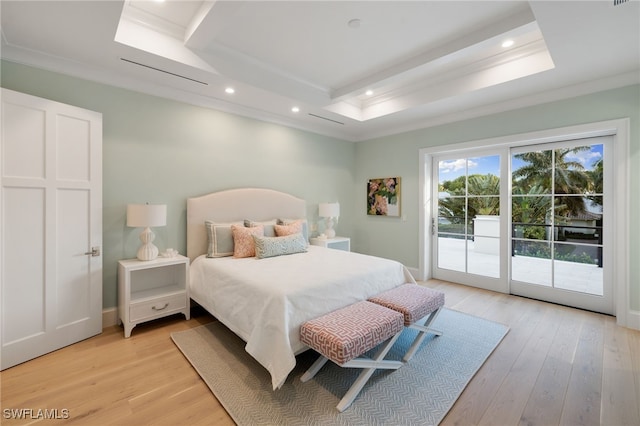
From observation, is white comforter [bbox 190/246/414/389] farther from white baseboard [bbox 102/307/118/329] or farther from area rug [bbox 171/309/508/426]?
white baseboard [bbox 102/307/118/329]

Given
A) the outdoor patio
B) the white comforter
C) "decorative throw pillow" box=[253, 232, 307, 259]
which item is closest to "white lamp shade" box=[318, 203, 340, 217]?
"decorative throw pillow" box=[253, 232, 307, 259]

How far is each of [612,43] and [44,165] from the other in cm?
469

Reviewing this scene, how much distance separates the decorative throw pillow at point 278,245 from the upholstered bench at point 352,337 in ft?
4.10

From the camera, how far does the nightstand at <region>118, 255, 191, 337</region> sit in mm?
2576

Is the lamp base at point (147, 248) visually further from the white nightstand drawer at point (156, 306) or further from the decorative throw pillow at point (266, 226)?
the decorative throw pillow at point (266, 226)

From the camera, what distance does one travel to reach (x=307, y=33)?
2.49 meters

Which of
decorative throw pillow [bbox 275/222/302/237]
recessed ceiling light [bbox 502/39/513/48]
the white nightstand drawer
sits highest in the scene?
recessed ceiling light [bbox 502/39/513/48]

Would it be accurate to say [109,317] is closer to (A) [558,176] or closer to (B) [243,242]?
(B) [243,242]

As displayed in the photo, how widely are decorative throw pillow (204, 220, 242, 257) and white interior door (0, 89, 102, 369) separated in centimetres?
99

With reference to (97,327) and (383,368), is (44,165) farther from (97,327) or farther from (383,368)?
(383,368)

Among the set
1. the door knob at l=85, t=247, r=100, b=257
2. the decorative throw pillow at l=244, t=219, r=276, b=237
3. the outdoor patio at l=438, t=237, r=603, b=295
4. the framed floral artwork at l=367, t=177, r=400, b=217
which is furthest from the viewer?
the framed floral artwork at l=367, t=177, r=400, b=217

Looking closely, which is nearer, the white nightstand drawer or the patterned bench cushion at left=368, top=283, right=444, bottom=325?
the patterned bench cushion at left=368, top=283, right=444, bottom=325

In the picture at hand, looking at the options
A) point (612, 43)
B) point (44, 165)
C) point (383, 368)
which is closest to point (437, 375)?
point (383, 368)

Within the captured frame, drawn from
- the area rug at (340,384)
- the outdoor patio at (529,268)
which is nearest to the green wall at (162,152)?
the area rug at (340,384)
